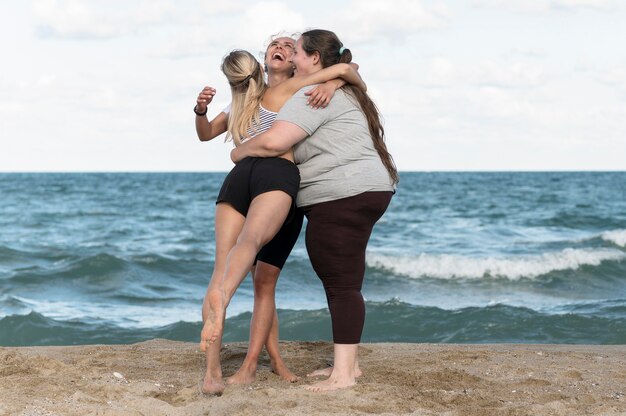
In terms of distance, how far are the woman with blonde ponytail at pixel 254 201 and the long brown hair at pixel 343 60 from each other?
8 centimetres

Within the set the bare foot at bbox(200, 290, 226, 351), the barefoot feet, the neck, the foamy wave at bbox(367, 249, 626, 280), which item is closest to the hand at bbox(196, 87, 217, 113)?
the neck

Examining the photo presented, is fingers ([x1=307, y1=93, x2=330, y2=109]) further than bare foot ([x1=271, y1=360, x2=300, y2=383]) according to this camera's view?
No

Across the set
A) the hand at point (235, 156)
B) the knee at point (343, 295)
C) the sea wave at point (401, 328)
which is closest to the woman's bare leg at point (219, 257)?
Result: the hand at point (235, 156)

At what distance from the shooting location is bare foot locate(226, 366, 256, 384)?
432 centimetres

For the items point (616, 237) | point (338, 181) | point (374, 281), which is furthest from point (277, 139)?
point (616, 237)

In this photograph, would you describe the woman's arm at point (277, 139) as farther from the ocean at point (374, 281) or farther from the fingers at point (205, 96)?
the ocean at point (374, 281)

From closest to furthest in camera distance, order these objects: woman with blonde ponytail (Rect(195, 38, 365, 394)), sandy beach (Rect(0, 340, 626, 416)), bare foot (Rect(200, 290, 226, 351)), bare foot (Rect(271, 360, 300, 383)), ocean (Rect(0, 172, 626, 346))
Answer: bare foot (Rect(200, 290, 226, 351))
sandy beach (Rect(0, 340, 626, 416))
woman with blonde ponytail (Rect(195, 38, 365, 394))
bare foot (Rect(271, 360, 300, 383))
ocean (Rect(0, 172, 626, 346))

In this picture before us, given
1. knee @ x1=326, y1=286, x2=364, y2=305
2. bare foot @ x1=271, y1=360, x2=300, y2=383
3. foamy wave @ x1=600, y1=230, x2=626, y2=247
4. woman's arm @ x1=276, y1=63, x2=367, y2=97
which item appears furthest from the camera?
foamy wave @ x1=600, y1=230, x2=626, y2=247

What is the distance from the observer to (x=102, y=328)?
8.50 m

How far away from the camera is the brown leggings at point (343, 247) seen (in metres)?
4.16

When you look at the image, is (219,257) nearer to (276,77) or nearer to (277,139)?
(277,139)

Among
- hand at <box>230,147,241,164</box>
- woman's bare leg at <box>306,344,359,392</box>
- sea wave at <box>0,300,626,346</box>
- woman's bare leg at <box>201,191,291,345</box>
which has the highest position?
hand at <box>230,147,241,164</box>

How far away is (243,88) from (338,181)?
685 mm

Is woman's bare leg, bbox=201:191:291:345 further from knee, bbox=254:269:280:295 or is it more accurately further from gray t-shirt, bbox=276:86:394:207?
knee, bbox=254:269:280:295
